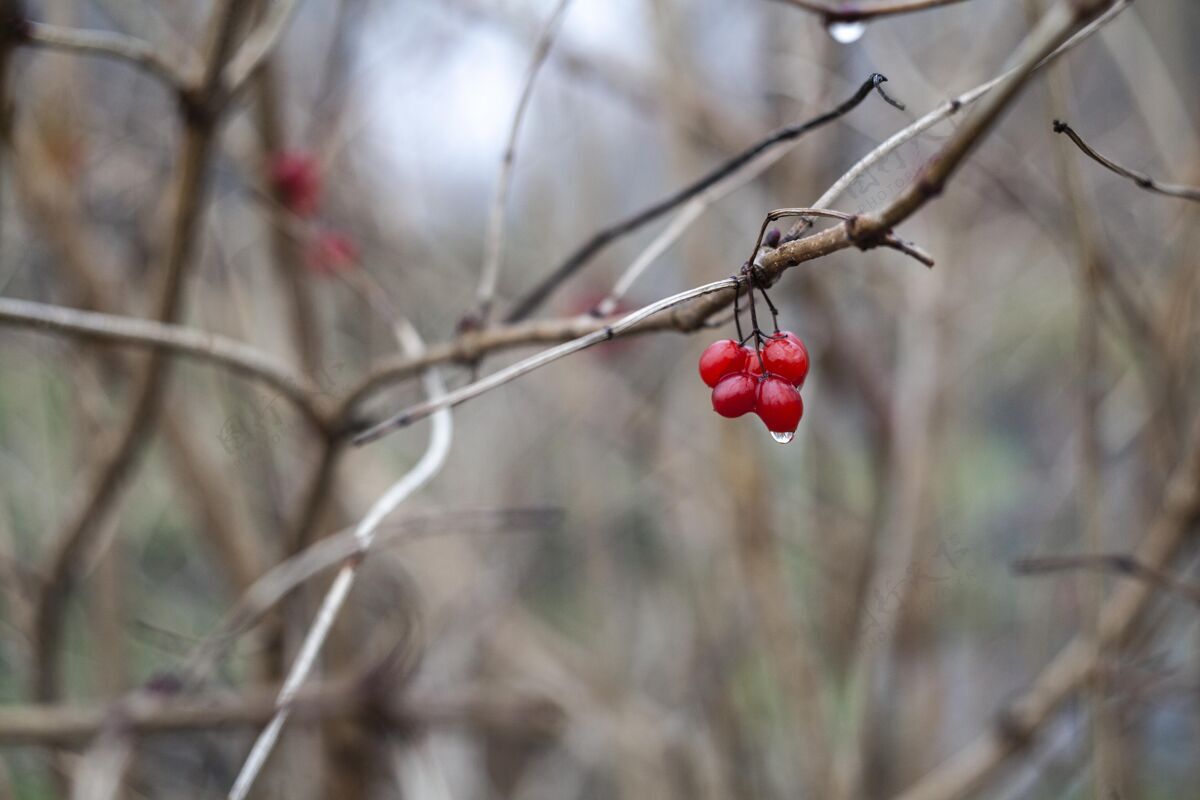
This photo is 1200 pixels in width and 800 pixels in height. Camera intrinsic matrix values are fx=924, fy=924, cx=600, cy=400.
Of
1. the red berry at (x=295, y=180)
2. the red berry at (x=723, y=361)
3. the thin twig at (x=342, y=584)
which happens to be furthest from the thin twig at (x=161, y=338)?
the red berry at (x=295, y=180)

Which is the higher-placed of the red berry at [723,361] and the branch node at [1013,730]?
the red berry at [723,361]

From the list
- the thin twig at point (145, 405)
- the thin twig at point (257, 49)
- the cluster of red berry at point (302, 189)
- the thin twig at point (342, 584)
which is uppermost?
the cluster of red berry at point (302, 189)

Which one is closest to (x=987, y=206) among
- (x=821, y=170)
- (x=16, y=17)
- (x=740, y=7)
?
(x=740, y=7)

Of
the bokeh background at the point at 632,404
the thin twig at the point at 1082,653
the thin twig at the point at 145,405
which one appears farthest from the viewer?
the bokeh background at the point at 632,404

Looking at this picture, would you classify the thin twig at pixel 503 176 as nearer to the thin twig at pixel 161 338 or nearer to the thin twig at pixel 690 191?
the thin twig at pixel 690 191

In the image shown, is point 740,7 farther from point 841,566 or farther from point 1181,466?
point 1181,466

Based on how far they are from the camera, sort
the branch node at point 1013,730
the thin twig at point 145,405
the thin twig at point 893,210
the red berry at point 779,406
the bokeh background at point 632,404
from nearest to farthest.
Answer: the thin twig at point 893,210 < the red berry at point 779,406 < the thin twig at point 145,405 < the branch node at point 1013,730 < the bokeh background at point 632,404

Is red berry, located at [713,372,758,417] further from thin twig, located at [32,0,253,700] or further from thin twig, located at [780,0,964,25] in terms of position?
thin twig, located at [32,0,253,700]
